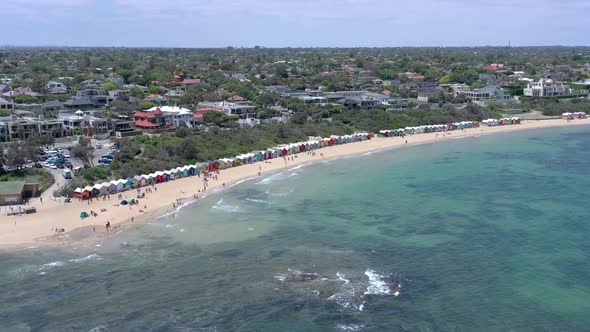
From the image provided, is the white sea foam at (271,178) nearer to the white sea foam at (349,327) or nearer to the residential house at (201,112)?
the residential house at (201,112)

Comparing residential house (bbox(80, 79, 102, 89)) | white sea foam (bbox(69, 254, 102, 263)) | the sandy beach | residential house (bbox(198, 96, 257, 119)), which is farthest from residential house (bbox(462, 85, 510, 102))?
white sea foam (bbox(69, 254, 102, 263))

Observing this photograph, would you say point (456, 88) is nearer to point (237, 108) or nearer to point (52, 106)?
point (237, 108)

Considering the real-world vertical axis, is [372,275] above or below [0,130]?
below

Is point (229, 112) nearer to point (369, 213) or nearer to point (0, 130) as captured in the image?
point (0, 130)

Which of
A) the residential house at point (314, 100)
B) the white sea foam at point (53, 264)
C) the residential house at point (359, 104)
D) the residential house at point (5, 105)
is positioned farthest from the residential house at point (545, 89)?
the white sea foam at point (53, 264)

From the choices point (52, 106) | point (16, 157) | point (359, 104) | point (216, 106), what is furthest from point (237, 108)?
point (16, 157)

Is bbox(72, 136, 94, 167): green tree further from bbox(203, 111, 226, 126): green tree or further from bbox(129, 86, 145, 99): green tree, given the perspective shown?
bbox(129, 86, 145, 99): green tree

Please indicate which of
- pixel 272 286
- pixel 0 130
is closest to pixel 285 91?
pixel 0 130
